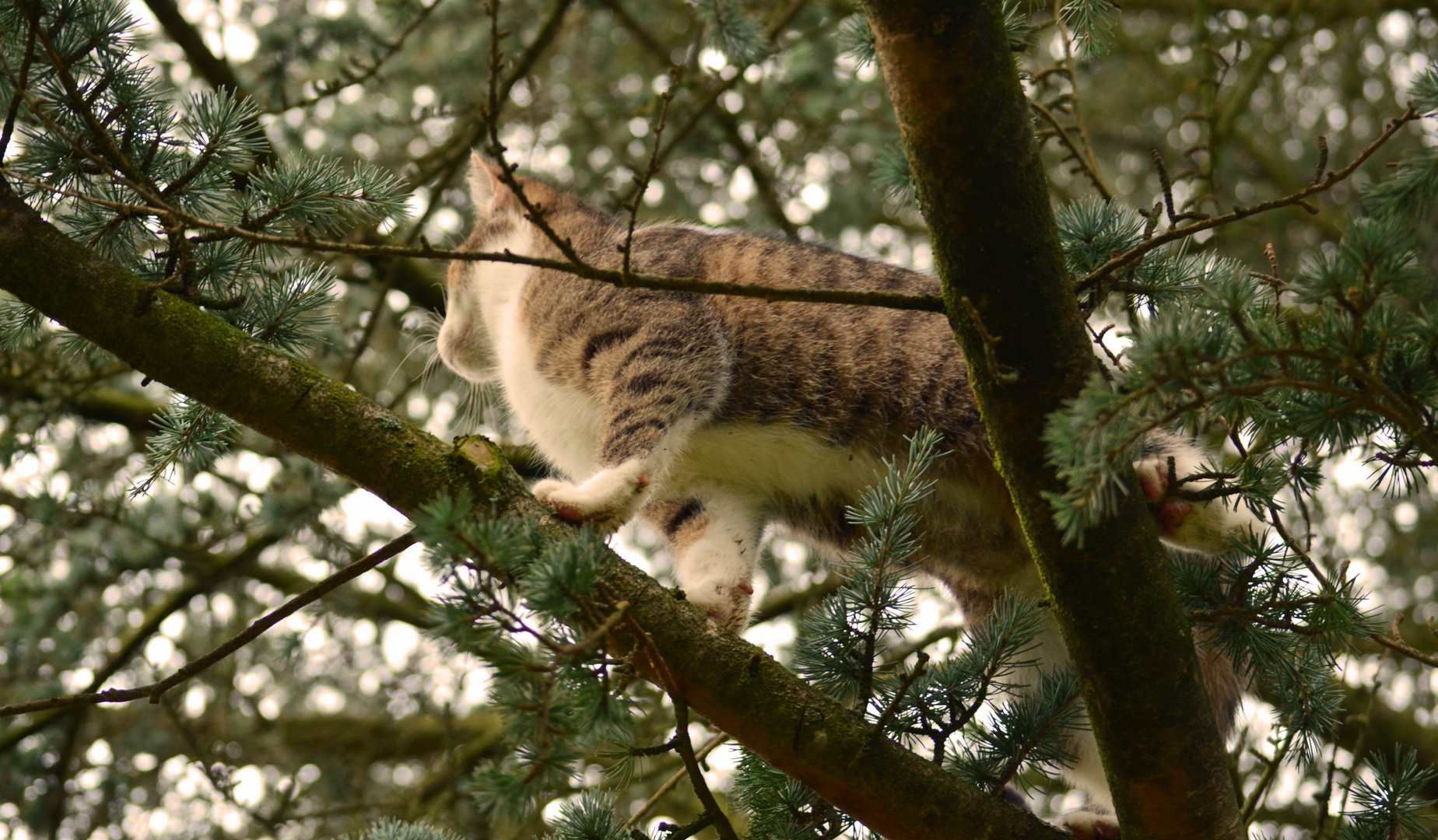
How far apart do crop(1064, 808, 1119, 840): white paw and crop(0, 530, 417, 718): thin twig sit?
152 centimetres

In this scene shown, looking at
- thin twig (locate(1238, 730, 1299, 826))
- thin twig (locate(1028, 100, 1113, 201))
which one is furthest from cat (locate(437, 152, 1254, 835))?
thin twig (locate(1028, 100, 1113, 201))

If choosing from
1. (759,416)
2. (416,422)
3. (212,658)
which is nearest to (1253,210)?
(759,416)

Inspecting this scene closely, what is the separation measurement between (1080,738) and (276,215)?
2196mm

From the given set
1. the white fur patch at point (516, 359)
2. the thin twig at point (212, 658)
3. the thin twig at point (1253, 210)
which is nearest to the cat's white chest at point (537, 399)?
the white fur patch at point (516, 359)

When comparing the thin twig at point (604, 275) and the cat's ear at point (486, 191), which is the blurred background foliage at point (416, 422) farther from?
the thin twig at point (604, 275)

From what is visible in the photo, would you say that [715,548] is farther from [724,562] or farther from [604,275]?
[604,275]

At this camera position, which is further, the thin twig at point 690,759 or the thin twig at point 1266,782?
the thin twig at point 1266,782

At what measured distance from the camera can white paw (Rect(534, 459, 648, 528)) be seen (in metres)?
2.17

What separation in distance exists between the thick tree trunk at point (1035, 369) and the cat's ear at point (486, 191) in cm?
224

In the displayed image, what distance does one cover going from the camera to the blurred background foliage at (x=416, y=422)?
350 centimetres

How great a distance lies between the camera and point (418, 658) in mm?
4516

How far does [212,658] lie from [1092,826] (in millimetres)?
1806

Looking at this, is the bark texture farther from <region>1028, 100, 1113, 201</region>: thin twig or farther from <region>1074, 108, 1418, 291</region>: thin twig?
<region>1028, 100, 1113, 201</region>: thin twig

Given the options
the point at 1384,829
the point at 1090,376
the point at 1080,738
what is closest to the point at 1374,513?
the point at 1080,738
